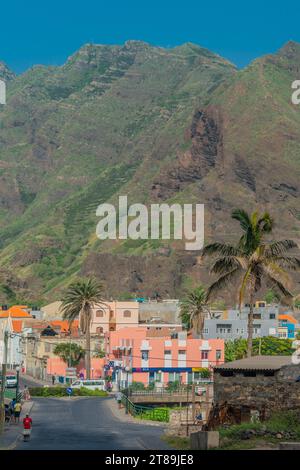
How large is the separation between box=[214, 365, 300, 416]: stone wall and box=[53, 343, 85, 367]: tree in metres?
121

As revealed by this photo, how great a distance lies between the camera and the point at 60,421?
8981cm

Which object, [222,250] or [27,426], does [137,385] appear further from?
[27,426]

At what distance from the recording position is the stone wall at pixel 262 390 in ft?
203

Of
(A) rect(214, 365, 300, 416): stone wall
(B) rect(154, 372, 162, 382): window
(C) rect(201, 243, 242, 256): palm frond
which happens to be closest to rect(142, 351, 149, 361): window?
(B) rect(154, 372, 162, 382): window

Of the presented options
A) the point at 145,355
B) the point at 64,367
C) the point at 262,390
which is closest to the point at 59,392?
the point at 145,355

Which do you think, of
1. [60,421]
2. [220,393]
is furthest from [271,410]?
[60,421]

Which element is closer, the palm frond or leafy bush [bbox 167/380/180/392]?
the palm frond

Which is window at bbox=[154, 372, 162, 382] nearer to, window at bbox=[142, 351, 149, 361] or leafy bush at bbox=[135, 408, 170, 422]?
window at bbox=[142, 351, 149, 361]

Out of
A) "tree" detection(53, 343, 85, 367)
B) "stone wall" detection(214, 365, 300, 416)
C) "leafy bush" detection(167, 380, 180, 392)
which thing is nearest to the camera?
"stone wall" detection(214, 365, 300, 416)

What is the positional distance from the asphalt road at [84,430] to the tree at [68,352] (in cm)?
6707

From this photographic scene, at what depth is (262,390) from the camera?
63.2m

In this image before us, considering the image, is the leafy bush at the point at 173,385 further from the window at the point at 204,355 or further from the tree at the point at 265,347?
the tree at the point at 265,347

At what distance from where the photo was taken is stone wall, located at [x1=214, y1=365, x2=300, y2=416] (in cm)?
6188
